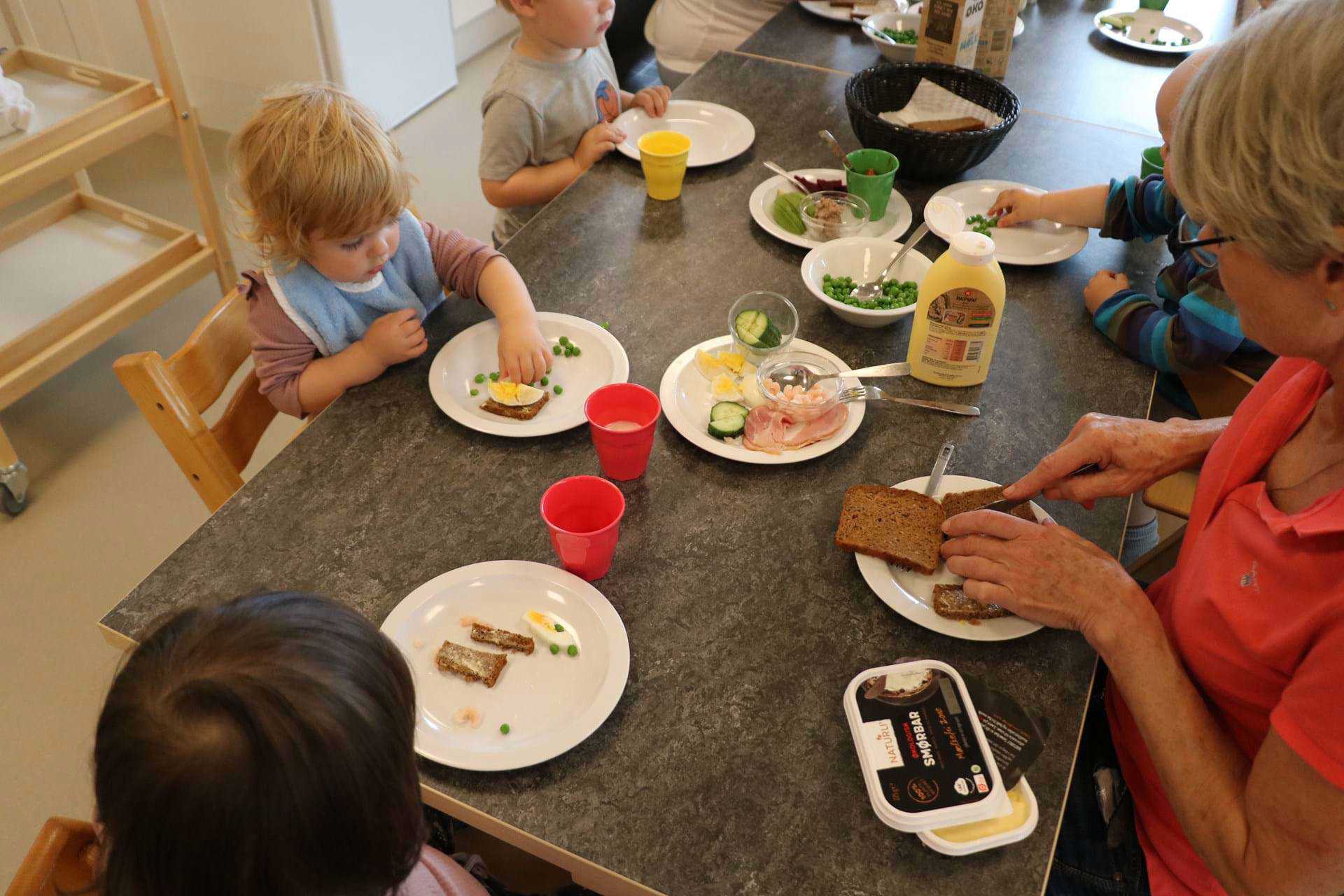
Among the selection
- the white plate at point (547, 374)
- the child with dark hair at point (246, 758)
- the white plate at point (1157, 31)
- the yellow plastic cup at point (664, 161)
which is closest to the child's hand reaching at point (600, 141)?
the yellow plastic cup at point (664, 161)

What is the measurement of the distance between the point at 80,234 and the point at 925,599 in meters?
2.80

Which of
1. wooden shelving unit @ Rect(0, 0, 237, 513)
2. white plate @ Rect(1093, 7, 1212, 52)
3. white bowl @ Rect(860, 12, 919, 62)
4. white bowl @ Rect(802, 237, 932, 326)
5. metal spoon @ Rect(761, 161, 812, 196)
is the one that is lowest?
wooden shelving unit @ Rect(0, 0, 237, 513)

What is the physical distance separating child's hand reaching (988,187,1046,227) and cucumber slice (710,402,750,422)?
0.77m

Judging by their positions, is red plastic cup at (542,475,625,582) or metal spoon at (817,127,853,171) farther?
metal spoon at (817,127,853,171)

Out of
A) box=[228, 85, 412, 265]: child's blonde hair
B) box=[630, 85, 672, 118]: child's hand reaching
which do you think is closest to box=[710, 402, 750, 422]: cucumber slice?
box=[228, 85, 412, 265]: child's blonde hair

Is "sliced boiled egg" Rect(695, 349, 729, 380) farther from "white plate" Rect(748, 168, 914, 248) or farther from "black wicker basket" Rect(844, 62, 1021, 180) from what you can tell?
"black wicker basket" Rect(844, 62, 1021, 180)

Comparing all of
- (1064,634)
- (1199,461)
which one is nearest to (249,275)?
(1064,634)

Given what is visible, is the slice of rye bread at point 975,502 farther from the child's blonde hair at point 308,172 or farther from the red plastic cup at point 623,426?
the child's blonde hair at point 308,172

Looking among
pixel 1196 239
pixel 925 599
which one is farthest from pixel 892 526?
pixel 1196 239

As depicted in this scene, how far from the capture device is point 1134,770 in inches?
45.1

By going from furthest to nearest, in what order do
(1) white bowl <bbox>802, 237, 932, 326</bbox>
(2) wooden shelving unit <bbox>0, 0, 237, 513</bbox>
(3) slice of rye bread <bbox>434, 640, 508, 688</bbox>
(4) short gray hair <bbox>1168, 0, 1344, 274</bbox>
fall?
(2) wooden shelving unit <bbox>0, 0, 237, 513</bbox>
(1) white bowl <bbox>802, 237, 932, 326</bbox>
(3) slice of rye bread <bbox>434, 640, 508, 688</bbox>
(4) short gray hair <bbox>1168, 0, 1344, 274</bbox>

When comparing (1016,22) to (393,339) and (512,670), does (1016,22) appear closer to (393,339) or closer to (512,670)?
(393,339)

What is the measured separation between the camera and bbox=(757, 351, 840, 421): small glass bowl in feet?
4.26

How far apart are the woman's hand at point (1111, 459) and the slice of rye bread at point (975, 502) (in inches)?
0.6
